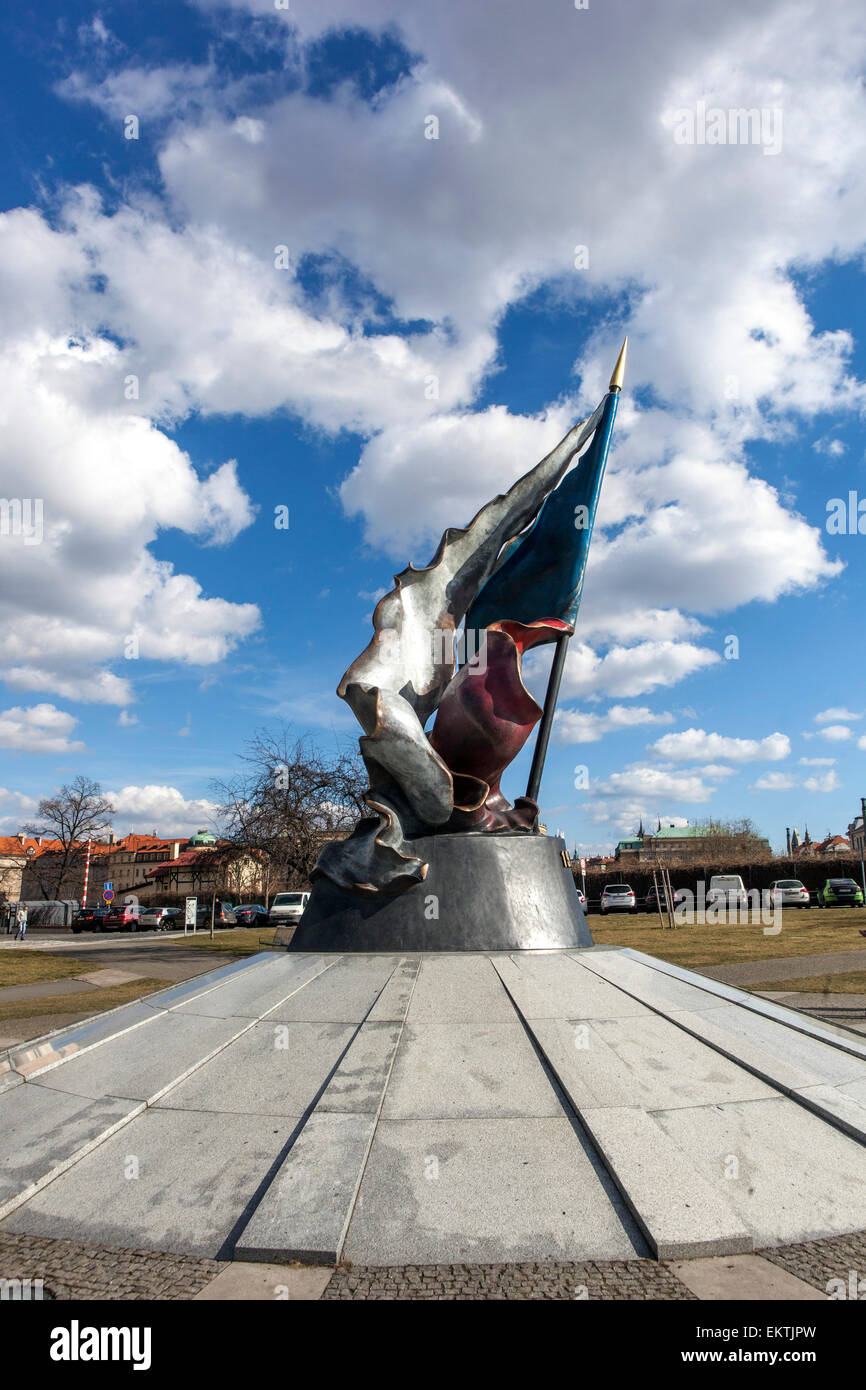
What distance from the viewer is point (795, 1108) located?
4.13 meters

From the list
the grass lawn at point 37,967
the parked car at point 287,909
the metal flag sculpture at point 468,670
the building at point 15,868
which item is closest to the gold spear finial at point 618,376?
the metal flag sculpture at point 468,670

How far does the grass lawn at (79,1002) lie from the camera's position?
11445 millimetres

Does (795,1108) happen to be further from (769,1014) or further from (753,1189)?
(769,1014)

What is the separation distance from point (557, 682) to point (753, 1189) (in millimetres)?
5283

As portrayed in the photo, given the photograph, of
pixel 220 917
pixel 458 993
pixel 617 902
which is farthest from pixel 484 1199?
pixel 220 917

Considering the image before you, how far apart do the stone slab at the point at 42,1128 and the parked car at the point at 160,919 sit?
34.9 metres

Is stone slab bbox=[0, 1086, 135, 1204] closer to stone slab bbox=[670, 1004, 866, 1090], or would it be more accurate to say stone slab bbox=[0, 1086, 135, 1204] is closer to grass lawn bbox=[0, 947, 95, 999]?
stone slab bbox=[670, 1004, 866, 1090]

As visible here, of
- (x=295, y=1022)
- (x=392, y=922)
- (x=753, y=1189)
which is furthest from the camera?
(x=392, y=922)

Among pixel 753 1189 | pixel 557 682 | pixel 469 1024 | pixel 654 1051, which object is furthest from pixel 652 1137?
pixel 557 682

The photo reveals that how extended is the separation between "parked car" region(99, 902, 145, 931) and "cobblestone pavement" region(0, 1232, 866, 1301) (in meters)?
35.2

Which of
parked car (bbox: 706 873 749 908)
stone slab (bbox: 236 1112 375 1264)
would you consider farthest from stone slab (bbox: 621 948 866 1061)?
parked car (bbox: 706 873 749 908)

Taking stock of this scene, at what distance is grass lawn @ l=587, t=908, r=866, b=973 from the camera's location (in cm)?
1599

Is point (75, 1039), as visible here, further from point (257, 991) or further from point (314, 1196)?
point (314, 1196)

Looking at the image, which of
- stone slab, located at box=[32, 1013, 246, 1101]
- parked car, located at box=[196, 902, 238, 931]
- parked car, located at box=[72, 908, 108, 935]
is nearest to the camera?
stone slab, located at box=[32, 1013, 246, 1101]
